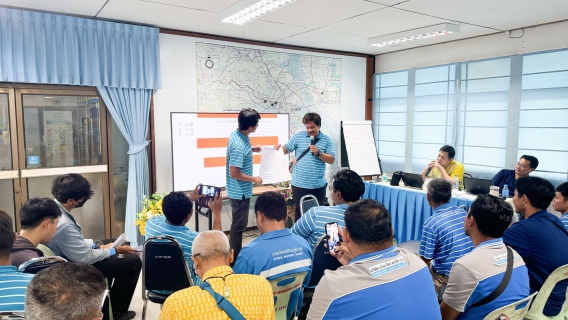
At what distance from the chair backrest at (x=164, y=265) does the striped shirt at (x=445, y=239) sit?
5.18 ft

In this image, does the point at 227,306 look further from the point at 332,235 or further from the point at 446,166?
the point at 446,166

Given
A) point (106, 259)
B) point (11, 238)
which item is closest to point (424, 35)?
point (106, 259)

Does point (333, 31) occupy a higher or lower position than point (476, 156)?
higher

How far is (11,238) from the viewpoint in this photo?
5.49ft

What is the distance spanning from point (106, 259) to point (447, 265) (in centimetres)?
249

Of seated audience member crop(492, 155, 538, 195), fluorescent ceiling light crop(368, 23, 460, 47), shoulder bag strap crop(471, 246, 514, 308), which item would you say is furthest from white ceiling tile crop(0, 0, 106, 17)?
seated audience member crop(492, 155, 538, 195)

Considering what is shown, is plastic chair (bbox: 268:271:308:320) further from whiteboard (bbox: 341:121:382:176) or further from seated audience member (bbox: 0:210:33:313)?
whiteboard (bbox: 341:121:382:176)

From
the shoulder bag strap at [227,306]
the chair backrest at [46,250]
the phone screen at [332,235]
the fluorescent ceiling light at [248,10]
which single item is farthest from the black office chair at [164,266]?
the fluorescent ceiling light at [248,10]

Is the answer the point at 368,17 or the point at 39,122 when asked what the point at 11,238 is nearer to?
the point at 39,122

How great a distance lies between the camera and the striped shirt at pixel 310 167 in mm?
4148

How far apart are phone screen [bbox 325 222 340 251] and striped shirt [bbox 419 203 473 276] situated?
0.70m

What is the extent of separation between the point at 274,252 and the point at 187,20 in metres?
3.25

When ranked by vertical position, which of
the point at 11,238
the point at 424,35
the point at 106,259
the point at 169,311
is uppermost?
the point at 424,35

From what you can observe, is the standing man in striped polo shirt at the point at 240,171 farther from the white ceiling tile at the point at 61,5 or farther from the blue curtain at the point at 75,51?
the white ceiling tile at the point at 61,5
